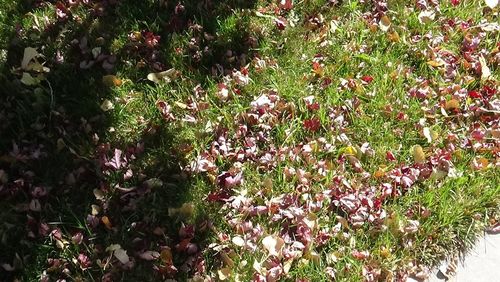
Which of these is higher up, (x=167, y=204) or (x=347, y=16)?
(x=347, y=16)

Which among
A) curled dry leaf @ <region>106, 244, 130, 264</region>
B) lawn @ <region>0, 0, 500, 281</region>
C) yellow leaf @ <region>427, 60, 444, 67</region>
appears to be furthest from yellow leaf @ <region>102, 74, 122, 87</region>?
yellow leaf @ <region>427, 60, 444, 67</region>

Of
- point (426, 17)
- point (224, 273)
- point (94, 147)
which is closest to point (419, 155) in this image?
point (426, 17)

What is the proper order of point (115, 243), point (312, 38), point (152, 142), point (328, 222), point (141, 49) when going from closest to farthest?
point (115, 243)
point (328, 222)
point (152, 142)
point (141, 49)
point (312, 38)

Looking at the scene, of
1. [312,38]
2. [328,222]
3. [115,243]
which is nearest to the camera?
[115,243]

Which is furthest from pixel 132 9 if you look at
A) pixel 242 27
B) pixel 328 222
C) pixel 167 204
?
pixel 328 222

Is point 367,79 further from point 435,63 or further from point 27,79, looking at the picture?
point 27,79

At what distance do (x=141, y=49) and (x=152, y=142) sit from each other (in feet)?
2.40

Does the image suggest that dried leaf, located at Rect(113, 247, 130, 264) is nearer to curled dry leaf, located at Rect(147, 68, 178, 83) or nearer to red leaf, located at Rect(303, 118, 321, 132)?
curled dry leaf, located at Rect(147, 68, 178, 83)

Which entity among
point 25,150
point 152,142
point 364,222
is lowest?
point 25,150

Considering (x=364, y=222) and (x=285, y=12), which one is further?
(x=285, y=12)

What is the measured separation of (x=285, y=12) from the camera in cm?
390

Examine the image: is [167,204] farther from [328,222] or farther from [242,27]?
[242,27]

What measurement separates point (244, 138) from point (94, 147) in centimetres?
86

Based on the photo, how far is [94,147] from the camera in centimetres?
309
